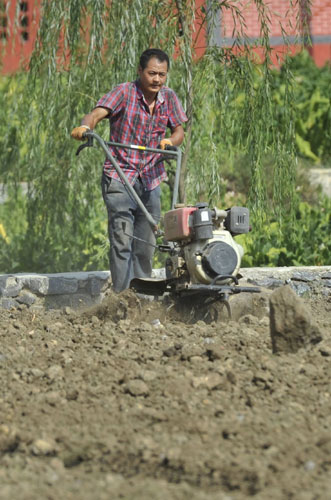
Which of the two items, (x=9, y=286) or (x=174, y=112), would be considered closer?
(x=174, y=112)

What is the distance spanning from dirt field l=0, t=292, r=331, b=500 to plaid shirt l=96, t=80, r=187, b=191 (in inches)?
57.6

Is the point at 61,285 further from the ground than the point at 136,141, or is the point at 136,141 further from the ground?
the point at 136,141

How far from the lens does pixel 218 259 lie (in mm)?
5102

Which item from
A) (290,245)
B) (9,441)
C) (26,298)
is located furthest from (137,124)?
(9,441)

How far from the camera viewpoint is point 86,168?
7277 mm

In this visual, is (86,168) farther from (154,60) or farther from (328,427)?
(328,427)

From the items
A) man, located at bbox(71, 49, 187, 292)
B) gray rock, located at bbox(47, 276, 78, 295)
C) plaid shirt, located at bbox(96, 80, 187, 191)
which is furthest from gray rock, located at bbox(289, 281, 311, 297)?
gray rock, located at bbox(47, 276, 78, 295)

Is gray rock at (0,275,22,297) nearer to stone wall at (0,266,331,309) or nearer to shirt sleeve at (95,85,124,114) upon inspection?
stone wall at (0,266,331,309)

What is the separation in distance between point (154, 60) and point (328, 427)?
3.25 metres

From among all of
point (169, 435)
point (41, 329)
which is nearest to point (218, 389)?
point (169, 435)

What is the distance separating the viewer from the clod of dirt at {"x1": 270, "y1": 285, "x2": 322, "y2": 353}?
396cm

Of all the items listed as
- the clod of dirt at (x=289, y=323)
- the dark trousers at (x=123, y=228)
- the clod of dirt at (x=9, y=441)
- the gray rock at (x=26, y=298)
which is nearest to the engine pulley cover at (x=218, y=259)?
the dark trousers at (x=123, y=228)

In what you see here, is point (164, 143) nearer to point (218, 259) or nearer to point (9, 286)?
point (218, 259)

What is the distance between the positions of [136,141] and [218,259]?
4.18 ft
